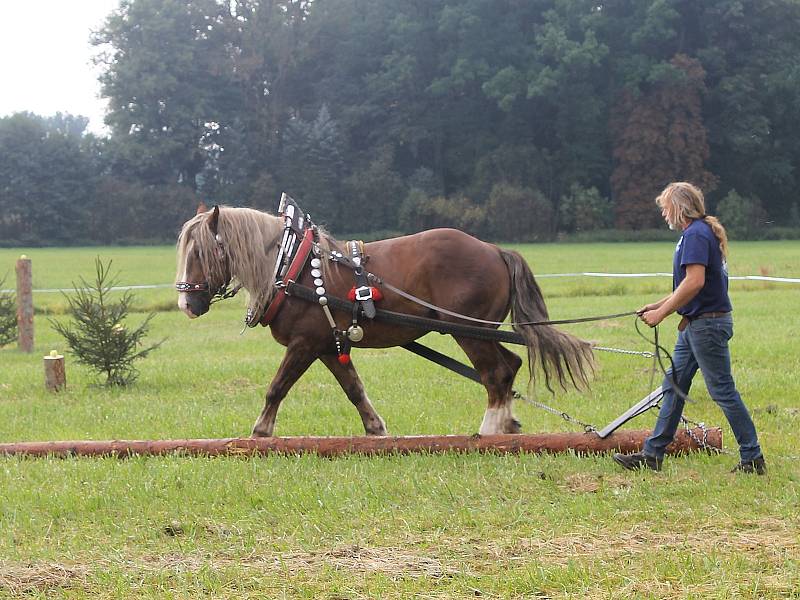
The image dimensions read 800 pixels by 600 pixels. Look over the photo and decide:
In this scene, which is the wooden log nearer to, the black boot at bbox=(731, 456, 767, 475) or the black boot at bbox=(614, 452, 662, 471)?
the black boot at bbox=(614, 452, 662, 471)

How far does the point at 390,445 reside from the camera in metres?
7.04

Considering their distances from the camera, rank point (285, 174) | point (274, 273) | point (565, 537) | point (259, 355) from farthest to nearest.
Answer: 1. point (285, 174)
2. point (259, 355)
3. point (274, 273)
4. point (565, 537)

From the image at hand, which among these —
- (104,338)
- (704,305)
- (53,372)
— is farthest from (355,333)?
(53,372)

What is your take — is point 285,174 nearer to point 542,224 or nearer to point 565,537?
point 542,224

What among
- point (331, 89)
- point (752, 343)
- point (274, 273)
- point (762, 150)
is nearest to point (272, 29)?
point (331, 89)

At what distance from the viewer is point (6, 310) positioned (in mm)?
15656

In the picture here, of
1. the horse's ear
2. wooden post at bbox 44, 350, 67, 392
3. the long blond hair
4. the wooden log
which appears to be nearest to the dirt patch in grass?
the wooden log

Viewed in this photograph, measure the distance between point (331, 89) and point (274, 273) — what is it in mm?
62433

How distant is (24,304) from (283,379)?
28.8 ft

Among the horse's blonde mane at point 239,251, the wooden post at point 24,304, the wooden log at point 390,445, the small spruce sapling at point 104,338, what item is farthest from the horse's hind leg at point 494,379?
the wooden post at point 24,304

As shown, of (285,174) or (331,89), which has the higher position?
(331,89)

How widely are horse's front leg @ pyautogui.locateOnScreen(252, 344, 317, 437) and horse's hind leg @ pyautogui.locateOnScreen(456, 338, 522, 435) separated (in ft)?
3.86

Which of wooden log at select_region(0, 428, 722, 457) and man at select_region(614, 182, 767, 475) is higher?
man at select_region(614, 182, 767, 475)

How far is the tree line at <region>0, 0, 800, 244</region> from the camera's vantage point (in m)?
59.5
